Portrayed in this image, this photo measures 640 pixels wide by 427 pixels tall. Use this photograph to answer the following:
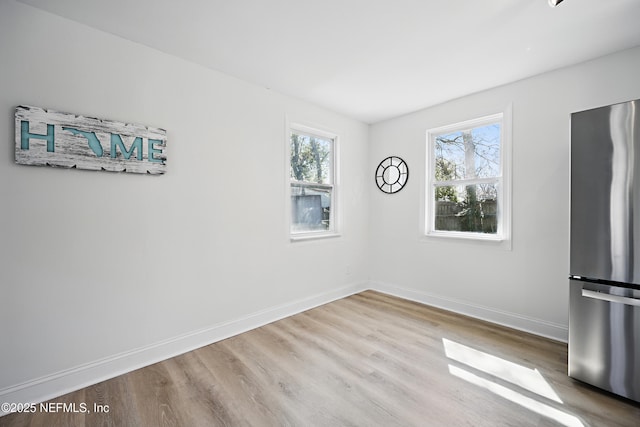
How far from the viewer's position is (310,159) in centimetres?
362

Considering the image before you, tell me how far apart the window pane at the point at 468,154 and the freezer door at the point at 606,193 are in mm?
1147

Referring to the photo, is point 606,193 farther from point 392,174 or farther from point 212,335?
point 212,335

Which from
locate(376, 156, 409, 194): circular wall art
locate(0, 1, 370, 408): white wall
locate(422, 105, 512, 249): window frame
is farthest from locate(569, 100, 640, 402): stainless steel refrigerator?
locate(0, 1, 370, 408): white wall

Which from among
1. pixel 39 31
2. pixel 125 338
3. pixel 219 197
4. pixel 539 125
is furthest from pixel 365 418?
pixel 39 31

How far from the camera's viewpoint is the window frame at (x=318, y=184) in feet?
10.6

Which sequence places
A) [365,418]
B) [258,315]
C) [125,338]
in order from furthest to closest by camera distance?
[258,315], [125,338], [365,418]

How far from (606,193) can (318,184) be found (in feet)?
8.82

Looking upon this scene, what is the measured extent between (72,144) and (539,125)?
3.97 m

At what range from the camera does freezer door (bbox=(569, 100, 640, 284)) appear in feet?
5.73

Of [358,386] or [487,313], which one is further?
[487,313]

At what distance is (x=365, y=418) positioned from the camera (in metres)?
1.66

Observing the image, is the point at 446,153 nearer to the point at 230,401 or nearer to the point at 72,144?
the point at 230,401

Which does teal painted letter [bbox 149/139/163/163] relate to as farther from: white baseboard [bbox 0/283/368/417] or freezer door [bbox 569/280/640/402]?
freezer door [bbox 569/280/640/402]

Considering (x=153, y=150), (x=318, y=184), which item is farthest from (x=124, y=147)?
(x=318, y=184)
